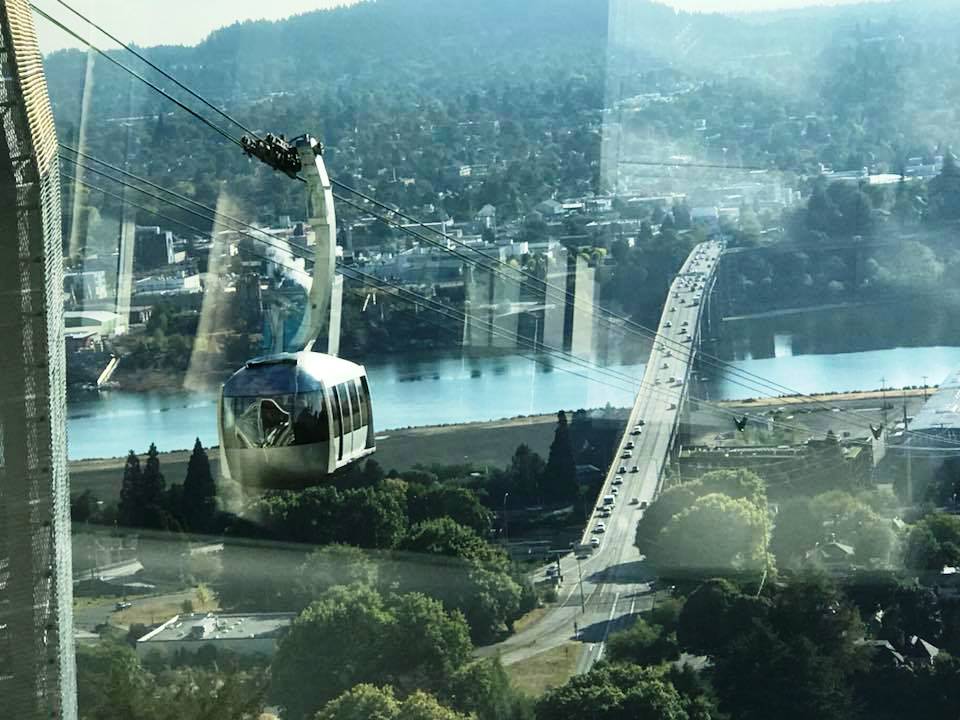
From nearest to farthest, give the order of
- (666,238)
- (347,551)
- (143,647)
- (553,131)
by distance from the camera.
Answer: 1. (143,647)
2. (347,551)
3. (666,238)
4. (553,131)

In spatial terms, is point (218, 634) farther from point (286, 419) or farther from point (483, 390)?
point (483, 390)

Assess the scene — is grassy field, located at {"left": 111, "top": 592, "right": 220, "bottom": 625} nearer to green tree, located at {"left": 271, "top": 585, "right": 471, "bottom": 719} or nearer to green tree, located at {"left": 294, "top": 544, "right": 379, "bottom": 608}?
green tree, located at {"left": 294, "top": 544, "right": 379, "bottom": 608}

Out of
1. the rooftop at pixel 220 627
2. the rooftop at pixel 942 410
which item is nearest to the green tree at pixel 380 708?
the rooftop at pixel 220 627

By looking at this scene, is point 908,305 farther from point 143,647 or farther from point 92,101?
point 143,647

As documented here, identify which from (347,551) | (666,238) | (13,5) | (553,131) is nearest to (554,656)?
(347,551)

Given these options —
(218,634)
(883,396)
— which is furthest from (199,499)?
(883,396)

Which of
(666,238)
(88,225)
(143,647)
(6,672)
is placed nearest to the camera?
(6,672)

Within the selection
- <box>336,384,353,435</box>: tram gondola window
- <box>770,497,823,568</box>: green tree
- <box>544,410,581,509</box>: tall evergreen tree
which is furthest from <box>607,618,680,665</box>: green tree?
<box>336,384,353,435</box>: tram gondola window

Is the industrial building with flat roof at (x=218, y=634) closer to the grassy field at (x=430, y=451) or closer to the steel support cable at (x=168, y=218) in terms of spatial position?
the grassy field at (x=430, y=451)
